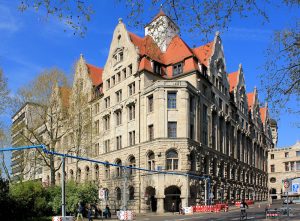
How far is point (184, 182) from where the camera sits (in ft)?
171

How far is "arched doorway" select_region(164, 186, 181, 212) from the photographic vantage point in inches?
2086

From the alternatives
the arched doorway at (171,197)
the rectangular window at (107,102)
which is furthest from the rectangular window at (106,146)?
the arched doorway at (171,197)

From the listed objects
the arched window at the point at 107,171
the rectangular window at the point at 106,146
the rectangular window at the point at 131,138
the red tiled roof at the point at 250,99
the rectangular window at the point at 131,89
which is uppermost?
the red tiled roof at the point at 250,99

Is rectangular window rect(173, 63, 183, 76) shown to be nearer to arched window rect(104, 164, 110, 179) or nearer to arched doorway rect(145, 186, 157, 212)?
arched doorway rect(145, 186, 157, 212)

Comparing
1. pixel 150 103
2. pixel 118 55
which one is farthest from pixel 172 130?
pixel 118 55

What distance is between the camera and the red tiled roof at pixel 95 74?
71.6 metres

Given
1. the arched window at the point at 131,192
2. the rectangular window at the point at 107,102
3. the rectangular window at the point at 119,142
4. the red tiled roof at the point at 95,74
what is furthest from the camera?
the red tiled roof at the point at 95,74

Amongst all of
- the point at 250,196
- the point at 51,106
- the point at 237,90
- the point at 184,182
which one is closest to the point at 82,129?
the point at 51,106

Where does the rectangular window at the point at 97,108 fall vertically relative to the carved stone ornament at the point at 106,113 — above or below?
above

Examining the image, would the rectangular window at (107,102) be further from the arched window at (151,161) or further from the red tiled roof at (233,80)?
the red tiled roof at (233,80)

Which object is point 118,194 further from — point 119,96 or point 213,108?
point 213,108

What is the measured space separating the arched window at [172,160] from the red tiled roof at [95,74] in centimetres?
2320

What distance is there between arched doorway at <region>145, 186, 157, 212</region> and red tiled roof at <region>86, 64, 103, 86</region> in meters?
23.7

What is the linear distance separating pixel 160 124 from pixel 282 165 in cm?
7657
